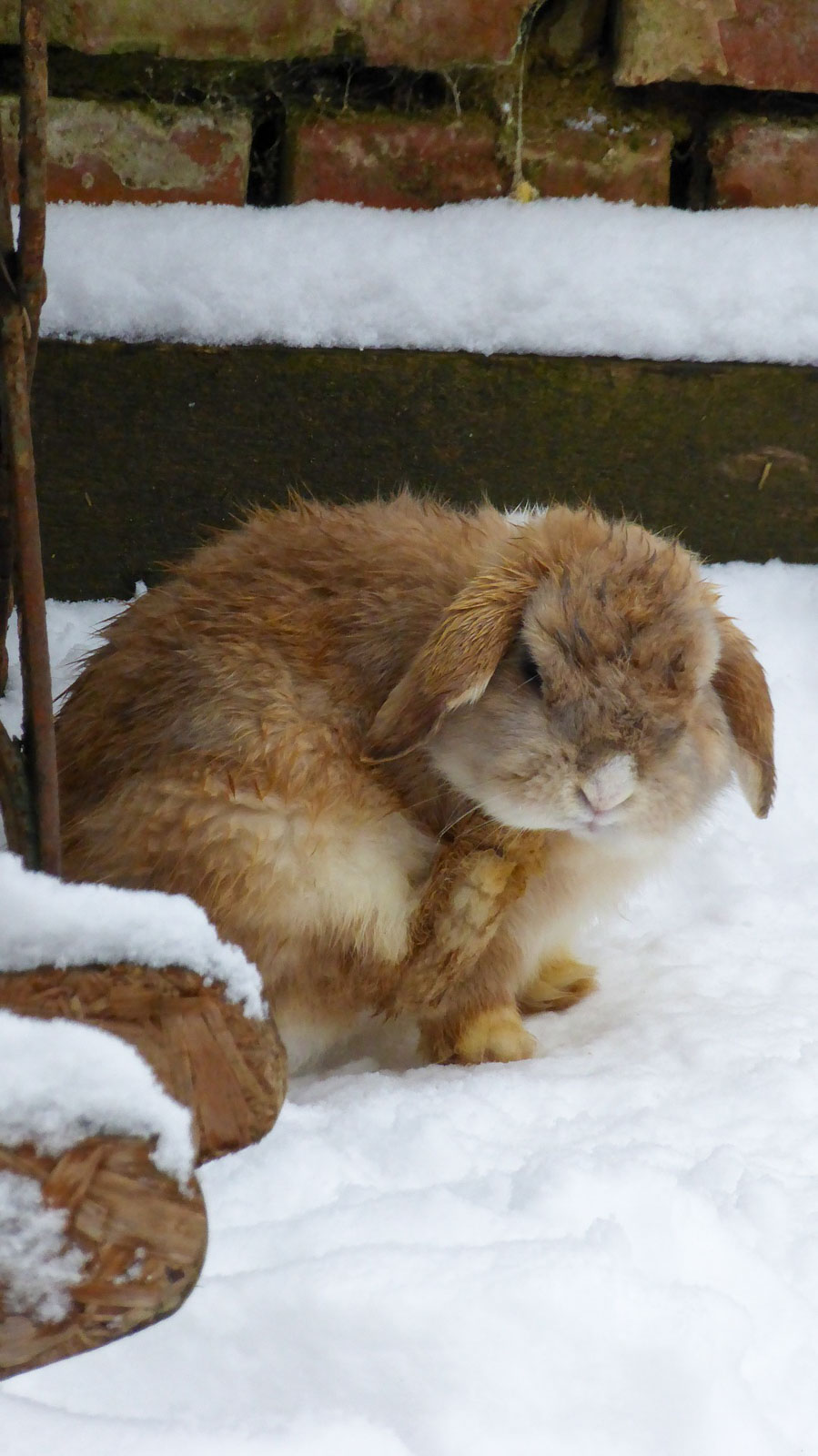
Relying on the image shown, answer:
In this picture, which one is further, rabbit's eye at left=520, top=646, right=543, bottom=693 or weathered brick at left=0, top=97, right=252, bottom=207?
weathered brick at left=0, top=97, right=252, bottom=207

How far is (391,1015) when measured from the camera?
205cm

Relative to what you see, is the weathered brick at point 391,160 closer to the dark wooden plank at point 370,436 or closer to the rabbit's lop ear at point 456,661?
the dark wooden plank at point 370,436

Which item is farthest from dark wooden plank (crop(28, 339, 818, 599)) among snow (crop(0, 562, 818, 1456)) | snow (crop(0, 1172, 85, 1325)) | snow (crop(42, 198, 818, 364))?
snow (crop(0, 1172, 85, 1325))

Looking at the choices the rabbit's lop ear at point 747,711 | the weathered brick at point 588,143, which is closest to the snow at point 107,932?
the rabbit's lop ear at point 747,711

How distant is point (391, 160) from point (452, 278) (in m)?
0.24

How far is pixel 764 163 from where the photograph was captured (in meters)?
2.84

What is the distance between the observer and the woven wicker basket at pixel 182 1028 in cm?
129

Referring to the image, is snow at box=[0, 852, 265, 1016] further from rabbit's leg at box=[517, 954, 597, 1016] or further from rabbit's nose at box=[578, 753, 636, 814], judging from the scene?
rabbit's leg at box=[517, 954, 597, 1016]

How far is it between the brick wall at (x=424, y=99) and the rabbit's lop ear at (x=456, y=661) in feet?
3.70

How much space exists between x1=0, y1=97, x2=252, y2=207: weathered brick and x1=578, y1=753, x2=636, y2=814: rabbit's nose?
57.6 inches

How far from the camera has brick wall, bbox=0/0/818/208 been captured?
8.39 feet

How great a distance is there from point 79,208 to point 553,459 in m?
0.96

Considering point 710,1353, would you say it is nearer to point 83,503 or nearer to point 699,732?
point 699,732

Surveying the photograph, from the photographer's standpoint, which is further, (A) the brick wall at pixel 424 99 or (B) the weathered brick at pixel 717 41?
(B) the weathered brick at pixel 717 41
